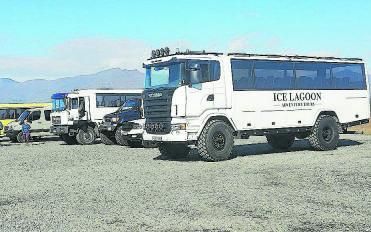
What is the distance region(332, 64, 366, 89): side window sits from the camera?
1783cm

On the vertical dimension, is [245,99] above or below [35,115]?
above

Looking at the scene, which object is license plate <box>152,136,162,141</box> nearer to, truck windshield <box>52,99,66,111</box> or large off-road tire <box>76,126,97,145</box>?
large off-road tire <box>76,126,97,145</box>

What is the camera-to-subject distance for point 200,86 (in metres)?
14.4

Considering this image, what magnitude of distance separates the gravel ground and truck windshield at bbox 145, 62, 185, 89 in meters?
2.30

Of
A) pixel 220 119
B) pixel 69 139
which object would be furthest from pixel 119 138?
pixel 220 119

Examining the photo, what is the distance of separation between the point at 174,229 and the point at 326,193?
11.5 ft

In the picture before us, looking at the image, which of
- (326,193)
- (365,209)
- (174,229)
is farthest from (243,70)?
(174,229)

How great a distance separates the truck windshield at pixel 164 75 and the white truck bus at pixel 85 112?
1043cm

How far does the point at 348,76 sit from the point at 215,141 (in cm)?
646

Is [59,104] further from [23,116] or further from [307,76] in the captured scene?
[307,76]

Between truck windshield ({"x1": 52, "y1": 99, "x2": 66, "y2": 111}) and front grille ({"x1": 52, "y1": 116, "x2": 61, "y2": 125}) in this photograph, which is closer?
front grille ({"x1": 52, "y1": 116, "x2": 61, "y2": 125})

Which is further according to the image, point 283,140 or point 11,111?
point 11,111

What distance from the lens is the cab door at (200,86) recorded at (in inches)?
560

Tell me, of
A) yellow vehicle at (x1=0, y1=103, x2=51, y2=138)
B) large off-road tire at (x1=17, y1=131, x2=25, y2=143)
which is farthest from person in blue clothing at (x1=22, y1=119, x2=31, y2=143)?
yellow vehicle at (x1=0, y1=103, x2=51, y2=138)
